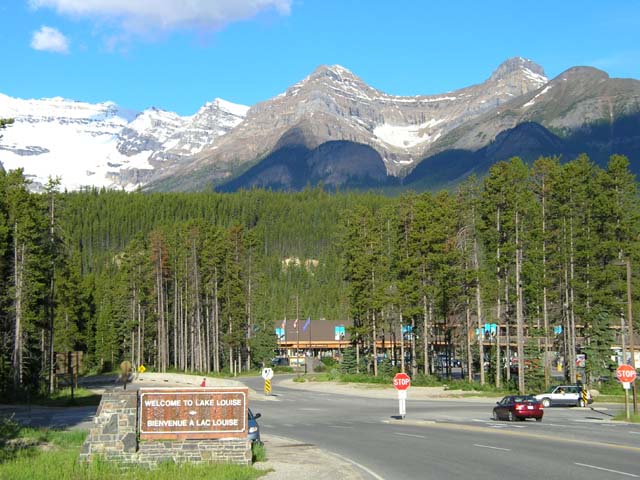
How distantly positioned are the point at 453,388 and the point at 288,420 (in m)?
23.6

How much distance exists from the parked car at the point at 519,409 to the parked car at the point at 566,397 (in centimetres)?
1221

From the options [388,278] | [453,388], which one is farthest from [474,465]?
[388,278]

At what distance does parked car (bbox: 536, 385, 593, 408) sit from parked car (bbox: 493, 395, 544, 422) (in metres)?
12.2

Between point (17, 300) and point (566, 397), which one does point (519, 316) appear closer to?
point (566, 397)

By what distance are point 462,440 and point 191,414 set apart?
11.1 m

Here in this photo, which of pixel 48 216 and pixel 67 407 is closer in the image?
pixel 67 407

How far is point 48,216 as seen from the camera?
6109 cm

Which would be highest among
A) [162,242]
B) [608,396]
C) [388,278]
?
[162,242]

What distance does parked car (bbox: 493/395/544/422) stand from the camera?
125 feet

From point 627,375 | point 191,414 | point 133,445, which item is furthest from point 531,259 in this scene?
point 133,445

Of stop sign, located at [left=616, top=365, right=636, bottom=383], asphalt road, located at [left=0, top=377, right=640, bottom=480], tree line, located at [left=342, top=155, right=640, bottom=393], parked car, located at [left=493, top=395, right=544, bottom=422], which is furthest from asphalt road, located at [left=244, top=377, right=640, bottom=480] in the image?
tree line, located at [left=342, top=155, right=640, bottom=393]

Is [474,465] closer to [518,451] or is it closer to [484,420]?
[518,451]

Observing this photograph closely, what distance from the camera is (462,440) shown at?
94.2 ft

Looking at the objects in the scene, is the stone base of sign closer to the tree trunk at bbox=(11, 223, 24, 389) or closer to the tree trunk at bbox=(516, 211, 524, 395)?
the tree trunk at bbox=(11, 223, 24, 389)
